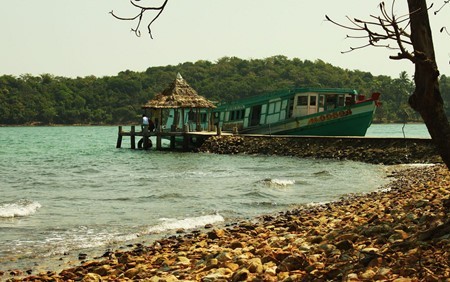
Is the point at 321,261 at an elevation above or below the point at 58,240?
above

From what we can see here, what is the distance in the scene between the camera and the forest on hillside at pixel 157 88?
141500 millimetres

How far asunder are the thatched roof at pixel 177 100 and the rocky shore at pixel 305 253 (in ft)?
99.9

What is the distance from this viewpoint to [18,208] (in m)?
16.3

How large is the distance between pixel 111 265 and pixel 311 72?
141812 mm

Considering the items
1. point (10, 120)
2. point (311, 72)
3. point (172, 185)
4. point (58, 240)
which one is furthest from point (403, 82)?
point (58, 240)

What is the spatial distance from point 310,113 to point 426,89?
106 ft

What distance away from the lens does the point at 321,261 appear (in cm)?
751

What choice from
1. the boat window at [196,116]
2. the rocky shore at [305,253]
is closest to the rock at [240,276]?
the rocky shore at [305,253]

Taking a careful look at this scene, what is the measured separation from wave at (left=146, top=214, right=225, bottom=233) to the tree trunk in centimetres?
673

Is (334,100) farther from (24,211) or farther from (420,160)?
(24,211)

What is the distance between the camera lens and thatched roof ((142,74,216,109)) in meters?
42.1

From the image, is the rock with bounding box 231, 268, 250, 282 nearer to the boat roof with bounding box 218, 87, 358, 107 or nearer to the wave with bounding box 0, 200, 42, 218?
the wave with bounding box 0, 200, 42, 218

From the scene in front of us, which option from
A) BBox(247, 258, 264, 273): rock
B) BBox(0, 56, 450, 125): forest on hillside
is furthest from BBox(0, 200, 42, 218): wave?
BBox(0, 56, 450, 125): forest on hillside

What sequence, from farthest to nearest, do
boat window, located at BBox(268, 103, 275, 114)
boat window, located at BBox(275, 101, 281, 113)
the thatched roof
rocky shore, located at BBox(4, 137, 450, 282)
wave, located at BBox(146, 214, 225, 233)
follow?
the thatched roof < boat window, located at BBox(268, 103, 275, 114) < boat window, located at BBox(275, 101, 281, 113) < wave, located at BBox(146, 214, 225, 233) < rocky shore, located at BBox(4, 137, 450, 282)
